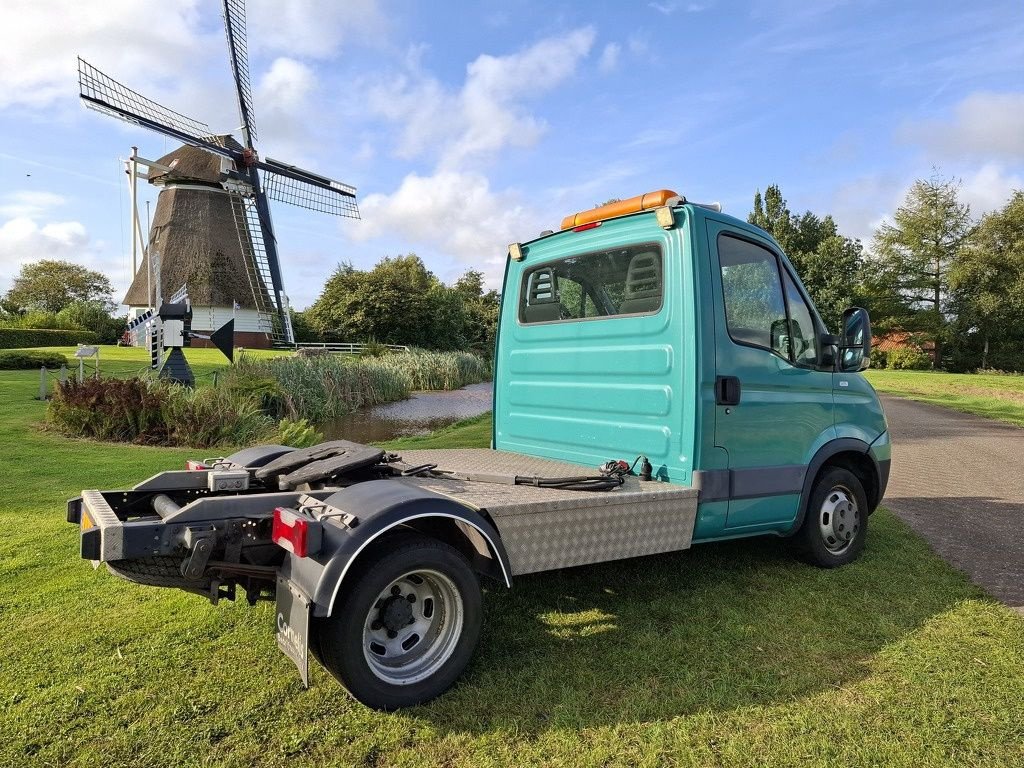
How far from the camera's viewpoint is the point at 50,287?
6756cm

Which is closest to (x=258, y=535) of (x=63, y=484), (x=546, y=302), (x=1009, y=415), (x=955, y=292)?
(x=546, y=302)

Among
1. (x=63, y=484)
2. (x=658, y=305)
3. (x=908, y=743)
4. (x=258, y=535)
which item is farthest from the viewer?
(x=63, y=484)

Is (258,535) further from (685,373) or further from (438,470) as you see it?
(685,373)

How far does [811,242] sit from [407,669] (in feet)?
154

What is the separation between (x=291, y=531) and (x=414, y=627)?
2.52 feet

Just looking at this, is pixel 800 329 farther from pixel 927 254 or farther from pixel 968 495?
pixel 927 254

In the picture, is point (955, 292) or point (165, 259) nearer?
point (165, 259)

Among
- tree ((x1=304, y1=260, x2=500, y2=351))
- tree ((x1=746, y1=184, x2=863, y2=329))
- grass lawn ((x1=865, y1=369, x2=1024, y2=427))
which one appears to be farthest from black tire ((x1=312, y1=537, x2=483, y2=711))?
tree ((x1=746, y1=184, x2=863, y2=329))

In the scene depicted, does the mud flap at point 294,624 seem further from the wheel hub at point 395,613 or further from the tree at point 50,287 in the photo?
the tree at point 50,287

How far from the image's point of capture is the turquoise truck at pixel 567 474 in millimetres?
2795

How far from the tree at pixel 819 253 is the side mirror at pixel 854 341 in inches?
1385

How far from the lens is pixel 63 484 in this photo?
6973 mm

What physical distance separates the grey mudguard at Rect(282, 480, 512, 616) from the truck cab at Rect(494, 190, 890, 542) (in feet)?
5.03

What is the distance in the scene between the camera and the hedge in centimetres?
3578
